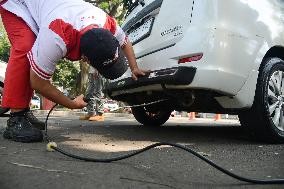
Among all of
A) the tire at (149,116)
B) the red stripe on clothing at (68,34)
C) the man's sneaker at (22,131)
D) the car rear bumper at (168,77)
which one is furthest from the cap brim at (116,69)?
the tire at (149,116)

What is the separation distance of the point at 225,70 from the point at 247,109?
15.7 inches

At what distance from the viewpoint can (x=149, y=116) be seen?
4.76m

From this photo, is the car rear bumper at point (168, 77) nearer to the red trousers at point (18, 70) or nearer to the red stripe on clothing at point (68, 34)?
the red stripe on clothing at point (68, 34)

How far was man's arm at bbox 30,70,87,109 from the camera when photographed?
253 centimetres

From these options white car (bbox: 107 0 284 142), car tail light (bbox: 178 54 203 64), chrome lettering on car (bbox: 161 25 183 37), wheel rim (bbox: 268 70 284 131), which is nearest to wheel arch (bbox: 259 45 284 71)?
white car (bbox: 107 0 284 142)

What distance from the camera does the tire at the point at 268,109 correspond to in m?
3.06

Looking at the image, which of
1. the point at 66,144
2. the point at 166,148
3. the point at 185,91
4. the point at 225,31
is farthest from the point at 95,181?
the point at 225,31

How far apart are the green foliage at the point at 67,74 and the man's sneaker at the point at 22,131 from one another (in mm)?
20617

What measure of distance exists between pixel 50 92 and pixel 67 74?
2166cm

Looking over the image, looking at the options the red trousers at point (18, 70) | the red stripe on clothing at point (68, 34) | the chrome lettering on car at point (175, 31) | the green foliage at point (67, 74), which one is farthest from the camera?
the green foliage at point (67, 74)

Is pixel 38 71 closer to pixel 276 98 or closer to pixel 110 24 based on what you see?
pixel 110 24

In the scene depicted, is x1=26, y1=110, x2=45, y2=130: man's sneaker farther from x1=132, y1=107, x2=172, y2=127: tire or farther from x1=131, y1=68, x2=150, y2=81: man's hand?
x1=132, y1=107, x2=172, y2=127: tire

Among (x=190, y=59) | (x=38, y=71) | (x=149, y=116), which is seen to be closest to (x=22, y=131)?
(x=38, y=71)

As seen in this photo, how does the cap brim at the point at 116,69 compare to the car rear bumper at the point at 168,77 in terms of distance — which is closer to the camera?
the cap brim at the point at 116,69
